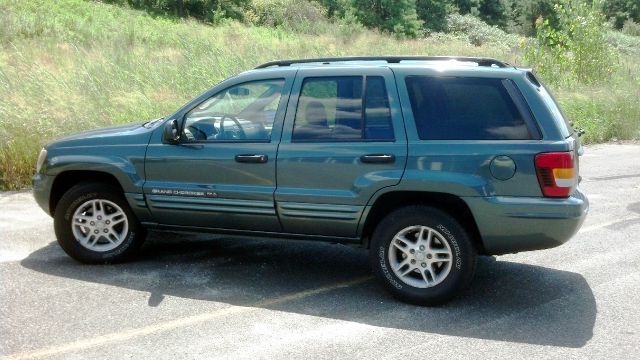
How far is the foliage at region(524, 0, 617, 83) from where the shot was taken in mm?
20203

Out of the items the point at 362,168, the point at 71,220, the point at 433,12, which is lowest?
the point at 433,12

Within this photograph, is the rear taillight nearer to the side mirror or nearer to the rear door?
the rear door

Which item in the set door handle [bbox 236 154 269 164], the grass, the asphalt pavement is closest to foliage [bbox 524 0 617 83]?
the grass

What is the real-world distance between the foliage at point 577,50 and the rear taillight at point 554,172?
15.8 m

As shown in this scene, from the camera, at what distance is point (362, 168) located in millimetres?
5488

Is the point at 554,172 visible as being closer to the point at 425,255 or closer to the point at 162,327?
the point at 425,255

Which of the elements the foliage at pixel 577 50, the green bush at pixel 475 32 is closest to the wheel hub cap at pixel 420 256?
the foliage at pixel 577 50

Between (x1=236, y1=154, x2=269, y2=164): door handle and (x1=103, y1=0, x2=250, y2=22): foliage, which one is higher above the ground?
(x1=236, y1=154, x2=269, y2=164): door handle

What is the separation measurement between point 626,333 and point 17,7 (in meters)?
28.6

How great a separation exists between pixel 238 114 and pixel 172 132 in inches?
21.4

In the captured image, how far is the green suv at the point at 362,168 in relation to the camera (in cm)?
524

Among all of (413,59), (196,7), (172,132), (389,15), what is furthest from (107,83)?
(389,15)

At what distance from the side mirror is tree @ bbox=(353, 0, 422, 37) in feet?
154

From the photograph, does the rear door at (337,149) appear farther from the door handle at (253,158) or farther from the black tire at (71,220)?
the black tire at (71,220)
